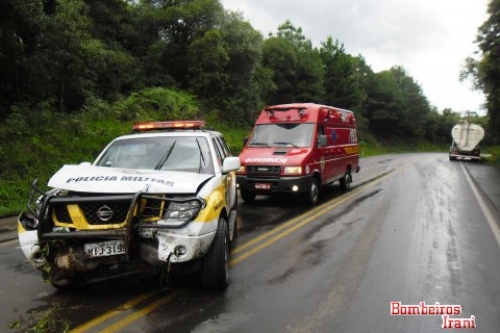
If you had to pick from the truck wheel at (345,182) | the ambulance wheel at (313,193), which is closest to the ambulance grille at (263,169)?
the ambulance wheel at (313,193)

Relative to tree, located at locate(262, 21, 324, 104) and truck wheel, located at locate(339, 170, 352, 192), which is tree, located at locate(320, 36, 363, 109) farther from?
truck wheel, located at locate(339, 170, 352, 192)

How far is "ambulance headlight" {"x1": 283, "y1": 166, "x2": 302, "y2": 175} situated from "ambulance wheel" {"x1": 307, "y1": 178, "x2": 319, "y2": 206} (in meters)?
0.67

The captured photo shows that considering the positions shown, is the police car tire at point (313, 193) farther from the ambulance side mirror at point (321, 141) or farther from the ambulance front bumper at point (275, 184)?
the ambulance side mirror at point (321, 141)

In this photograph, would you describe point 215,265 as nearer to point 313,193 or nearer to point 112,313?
point 112,313

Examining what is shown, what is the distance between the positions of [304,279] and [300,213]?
4890 mm

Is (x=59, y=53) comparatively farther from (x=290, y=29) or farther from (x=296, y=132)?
(x=290, y=29)

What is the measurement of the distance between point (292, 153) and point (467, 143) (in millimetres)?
31414

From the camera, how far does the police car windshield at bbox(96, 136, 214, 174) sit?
614cm

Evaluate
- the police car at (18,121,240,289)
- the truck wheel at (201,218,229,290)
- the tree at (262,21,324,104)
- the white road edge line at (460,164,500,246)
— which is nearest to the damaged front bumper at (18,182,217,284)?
the police car at (18,121,240,289)

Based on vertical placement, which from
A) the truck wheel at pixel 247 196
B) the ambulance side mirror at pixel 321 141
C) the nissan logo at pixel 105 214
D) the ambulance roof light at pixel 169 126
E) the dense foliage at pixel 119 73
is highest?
the dense foliage at pixel 119 73

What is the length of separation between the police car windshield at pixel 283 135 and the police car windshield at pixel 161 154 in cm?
579

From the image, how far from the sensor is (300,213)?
Result: 10680mm

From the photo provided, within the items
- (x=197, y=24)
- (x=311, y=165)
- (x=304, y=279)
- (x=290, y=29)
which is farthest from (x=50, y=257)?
(x=290, y=29)

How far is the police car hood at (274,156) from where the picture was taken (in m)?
11.3
